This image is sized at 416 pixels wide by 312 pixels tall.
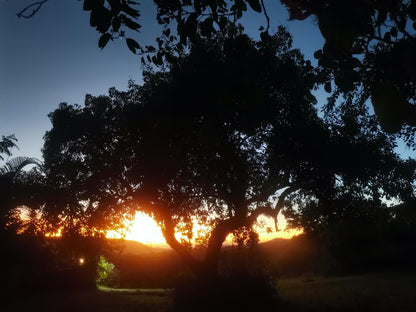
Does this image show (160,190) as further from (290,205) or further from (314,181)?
(290,205)

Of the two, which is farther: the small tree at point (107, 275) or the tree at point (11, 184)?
the small tree at point (107, 275)

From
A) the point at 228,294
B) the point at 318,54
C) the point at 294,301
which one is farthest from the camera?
the point at 294,301

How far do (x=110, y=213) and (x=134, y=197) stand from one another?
2311mm

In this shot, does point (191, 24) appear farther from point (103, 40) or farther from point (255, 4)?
point (103, 40)

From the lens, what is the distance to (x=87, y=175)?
1655 cm

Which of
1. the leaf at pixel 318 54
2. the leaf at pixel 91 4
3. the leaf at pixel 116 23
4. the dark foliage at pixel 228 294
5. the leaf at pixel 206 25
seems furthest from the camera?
the dark foliage at pixel 228 294

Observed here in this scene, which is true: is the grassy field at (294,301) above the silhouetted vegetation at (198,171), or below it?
below

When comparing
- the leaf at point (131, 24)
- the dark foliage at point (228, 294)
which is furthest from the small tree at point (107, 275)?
the leaf at point (131, 24)

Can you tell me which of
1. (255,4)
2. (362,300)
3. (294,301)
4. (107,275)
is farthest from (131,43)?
(107,275)

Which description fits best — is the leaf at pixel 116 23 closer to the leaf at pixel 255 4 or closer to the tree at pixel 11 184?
the leaf at pixel 255 4

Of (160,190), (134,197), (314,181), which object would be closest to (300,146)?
(314,181)

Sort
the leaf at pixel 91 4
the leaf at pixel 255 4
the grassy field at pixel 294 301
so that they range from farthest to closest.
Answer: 1. the grassy field at pixel 294 301
2. the leaf at pixel 255 4
3. the leaf at pixel 91 4

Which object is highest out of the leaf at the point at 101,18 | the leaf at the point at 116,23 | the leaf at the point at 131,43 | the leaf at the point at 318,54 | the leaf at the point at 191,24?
the leaf at the point at 318,54

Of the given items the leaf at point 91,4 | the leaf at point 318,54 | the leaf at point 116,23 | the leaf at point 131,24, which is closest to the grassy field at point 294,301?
the leaf at point 318,54
